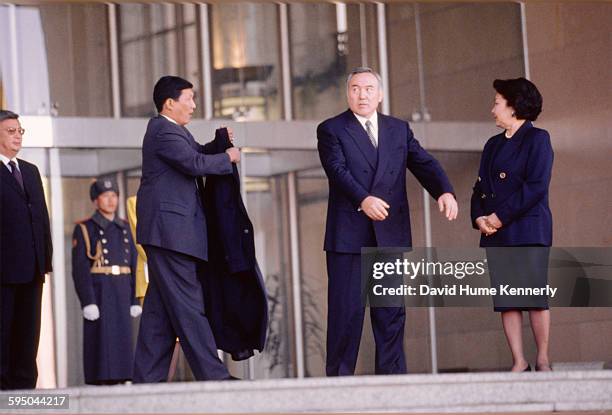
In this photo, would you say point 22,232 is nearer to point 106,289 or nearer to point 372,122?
point 372,122

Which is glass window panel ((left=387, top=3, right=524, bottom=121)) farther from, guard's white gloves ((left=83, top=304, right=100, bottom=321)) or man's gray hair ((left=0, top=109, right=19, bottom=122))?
man's gray hair ((left=0, top=109, right=19, bottom=122))

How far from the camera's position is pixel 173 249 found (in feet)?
26.2

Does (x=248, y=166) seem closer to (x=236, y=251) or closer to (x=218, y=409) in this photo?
(x=236, y=251)

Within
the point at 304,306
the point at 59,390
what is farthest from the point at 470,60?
the point at 59,390

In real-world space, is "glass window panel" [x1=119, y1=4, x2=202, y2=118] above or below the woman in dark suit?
above

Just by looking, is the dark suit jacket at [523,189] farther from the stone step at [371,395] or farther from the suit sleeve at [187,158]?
the suit sleeve at [187,158]

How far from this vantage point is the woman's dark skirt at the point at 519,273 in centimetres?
828

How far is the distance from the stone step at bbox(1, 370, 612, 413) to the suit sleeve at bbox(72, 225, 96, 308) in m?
3.57

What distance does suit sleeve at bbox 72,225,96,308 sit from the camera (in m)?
10.8

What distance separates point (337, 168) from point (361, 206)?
245mm

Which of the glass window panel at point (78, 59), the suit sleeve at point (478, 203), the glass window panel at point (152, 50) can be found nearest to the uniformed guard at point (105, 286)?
the glass window panel at point (78, 59)

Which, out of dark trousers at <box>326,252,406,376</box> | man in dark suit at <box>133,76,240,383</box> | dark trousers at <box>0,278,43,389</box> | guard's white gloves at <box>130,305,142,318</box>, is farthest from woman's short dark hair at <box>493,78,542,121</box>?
guard's white gloves at <box>130,305,142,318</box>

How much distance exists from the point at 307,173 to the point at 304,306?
1032 millimetres

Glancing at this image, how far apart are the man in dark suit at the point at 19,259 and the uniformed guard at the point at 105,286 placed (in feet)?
7.15
